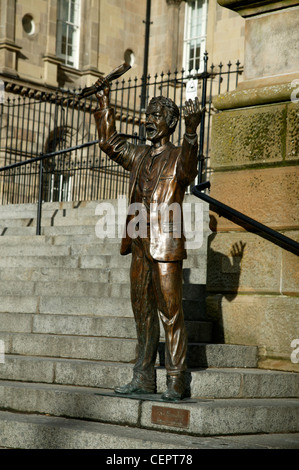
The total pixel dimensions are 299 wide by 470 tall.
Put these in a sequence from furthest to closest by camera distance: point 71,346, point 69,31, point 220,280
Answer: point 69,31 < point 220,280 < point 71,346

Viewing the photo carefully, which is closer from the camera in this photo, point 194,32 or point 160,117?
point 160,117

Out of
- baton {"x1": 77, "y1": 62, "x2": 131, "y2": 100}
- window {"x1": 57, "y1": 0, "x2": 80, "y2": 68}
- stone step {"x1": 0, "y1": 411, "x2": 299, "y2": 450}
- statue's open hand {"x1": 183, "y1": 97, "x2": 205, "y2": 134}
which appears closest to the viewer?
stone step {"x1": 0, "y1": 411, "x2": 299, "y2": 450}

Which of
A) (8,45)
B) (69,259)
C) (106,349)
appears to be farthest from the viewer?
(8,45)

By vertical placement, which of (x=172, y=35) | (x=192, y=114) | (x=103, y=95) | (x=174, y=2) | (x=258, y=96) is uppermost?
(x=174, y=2)

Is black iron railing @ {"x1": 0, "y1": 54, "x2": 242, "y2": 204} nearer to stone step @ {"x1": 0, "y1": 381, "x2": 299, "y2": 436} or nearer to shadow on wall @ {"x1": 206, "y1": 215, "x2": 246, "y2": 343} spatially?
shadow on wall @ {"x1": 206, "y1": 215, "x2": 246, "y2": 343}

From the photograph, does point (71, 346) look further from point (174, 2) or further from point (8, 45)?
point (174, 2)

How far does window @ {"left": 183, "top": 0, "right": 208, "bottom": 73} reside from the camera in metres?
26.9

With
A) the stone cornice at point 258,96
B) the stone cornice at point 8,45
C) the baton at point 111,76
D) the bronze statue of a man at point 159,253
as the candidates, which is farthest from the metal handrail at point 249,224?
the stone cornice at point 8,45

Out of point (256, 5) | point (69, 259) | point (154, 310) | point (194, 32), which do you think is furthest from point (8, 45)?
point (154, 310)

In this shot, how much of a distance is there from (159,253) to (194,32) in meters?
22.4

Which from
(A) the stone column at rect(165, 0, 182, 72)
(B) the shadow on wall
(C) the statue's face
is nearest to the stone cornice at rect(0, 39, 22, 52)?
(A) the stone column at rect(165, 0, 182, 72)

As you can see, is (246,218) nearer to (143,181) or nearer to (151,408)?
(143,181)

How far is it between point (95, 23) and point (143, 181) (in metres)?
20.5

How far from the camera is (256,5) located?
8.14 m
